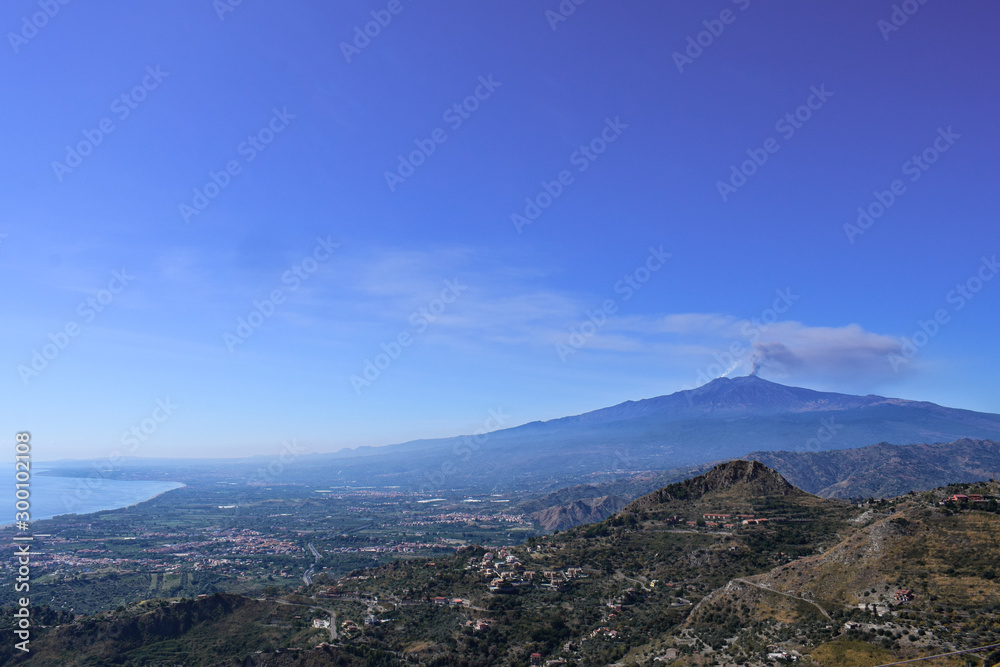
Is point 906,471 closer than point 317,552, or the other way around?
point 317,552

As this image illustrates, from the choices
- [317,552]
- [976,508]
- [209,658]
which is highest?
[976,508]

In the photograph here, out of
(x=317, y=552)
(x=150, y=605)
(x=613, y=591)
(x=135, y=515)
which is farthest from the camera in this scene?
(x=135, y=515)

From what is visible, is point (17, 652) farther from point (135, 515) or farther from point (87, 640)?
point (135, 515)

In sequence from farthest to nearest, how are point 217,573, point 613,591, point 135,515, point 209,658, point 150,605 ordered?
1. point 135,515
2. point 217,573
3. point 150,605
4. point 613,591
5. point 209,658

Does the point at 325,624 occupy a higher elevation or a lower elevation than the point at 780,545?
lower

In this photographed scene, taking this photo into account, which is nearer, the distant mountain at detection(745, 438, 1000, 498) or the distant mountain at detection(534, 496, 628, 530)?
the distant mountain at detection(534, 496, 628, 530)

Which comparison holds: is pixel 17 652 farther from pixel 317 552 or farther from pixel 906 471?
pixel 906 471

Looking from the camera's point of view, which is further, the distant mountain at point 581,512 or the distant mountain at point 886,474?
the distant mountain at point 886,474

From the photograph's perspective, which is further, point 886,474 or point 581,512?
point 886,474

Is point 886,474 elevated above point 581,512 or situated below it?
above

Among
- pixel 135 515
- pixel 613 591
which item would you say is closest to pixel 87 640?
pixel 613 591
